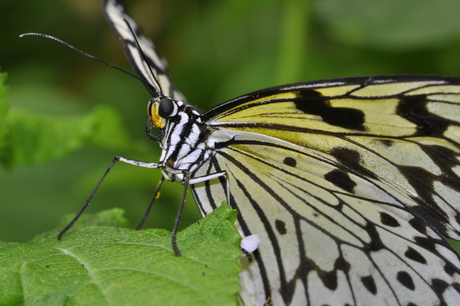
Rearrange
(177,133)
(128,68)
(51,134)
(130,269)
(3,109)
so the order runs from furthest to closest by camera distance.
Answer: (128,68), (51,134), (177,133), (3,109), (130,269)

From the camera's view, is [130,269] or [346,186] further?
[346,186]

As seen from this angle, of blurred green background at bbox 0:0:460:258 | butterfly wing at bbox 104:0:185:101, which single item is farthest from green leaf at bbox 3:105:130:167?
butterfly wing at bbox 104:0:185:101

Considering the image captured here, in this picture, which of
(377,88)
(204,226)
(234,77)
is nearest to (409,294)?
(377,88)

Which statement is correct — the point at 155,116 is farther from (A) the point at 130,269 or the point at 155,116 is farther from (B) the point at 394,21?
(B) the point at 394,21

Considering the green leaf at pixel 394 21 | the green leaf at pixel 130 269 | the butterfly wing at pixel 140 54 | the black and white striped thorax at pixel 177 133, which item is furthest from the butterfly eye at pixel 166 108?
the green leaf at pixel 394 21

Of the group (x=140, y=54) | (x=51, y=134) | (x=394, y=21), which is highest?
(x=394, y=21)

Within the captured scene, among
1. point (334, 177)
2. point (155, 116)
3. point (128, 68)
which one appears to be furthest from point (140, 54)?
point (128, 68)

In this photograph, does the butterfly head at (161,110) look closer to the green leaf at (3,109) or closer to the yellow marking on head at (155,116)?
the yellow marking on head at (155,116)

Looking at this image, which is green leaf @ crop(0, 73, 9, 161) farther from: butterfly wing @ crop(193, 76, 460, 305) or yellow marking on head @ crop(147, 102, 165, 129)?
butterfly wing @ crop(193, 76, 460, 305)
